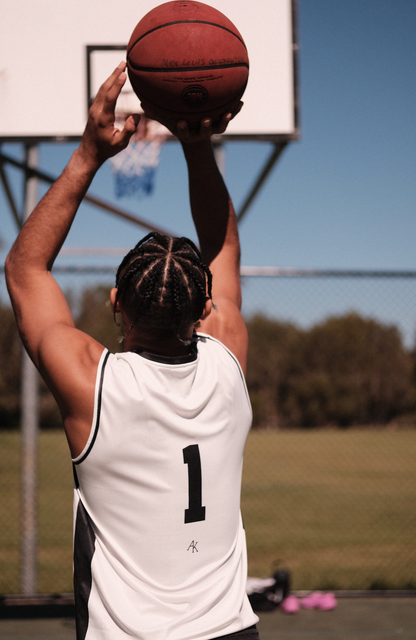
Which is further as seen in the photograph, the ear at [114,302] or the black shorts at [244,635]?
the ear at [114,302]

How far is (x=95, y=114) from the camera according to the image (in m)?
1.45

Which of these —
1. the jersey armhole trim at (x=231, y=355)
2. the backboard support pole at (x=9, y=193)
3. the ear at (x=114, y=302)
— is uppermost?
the backboard support pole at (x=9, y=193)

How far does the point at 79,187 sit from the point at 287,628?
3561mm

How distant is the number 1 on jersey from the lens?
1.33 m

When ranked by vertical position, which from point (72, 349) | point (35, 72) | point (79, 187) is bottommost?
point (72, 349)

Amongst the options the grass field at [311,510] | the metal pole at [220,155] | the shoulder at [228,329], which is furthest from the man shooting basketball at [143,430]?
the grass field at [311,510]

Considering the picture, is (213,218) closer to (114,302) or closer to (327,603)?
(114,302)

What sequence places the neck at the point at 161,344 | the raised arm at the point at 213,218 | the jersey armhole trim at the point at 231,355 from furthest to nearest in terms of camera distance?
the raised arm at the point at 213,218, the jersey armhole trim at the point at 231,355, the neck at the point at 161,344

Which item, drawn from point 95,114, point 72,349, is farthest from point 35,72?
point 72,349

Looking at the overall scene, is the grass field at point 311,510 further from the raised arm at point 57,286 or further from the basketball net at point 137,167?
the raised arm at point 57,286

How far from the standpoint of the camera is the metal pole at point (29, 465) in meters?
4.36

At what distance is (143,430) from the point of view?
4.25 feet

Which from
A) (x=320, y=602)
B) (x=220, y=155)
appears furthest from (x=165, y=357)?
(x=320, y=602)

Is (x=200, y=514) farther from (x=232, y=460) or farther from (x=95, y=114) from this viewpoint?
(x=95, y=114)
